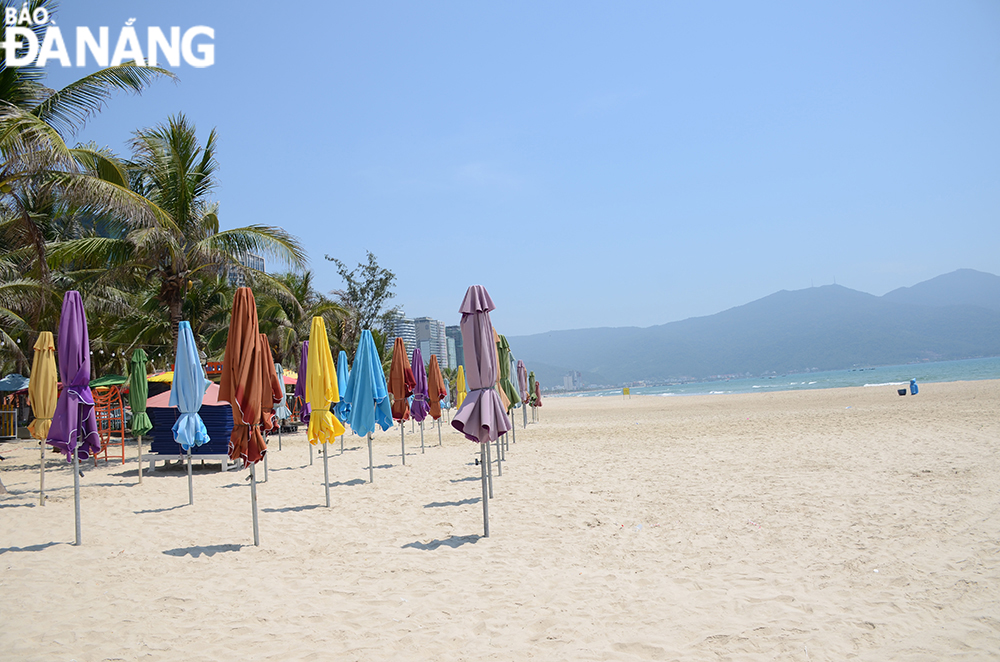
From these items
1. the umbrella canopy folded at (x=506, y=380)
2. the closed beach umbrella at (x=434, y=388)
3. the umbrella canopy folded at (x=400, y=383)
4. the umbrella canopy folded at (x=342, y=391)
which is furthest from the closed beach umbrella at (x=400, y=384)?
the closed beach umbrella at (x=434, y=388)

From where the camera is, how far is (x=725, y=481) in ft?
27.6

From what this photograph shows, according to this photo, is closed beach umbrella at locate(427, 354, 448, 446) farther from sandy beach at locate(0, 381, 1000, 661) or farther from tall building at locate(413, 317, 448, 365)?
tall building at locate(413, 317, 448, 365)

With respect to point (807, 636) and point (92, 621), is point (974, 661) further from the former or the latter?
point (92, 621)

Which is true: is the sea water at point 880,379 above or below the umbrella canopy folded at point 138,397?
below

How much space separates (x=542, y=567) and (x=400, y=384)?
7.57 metres

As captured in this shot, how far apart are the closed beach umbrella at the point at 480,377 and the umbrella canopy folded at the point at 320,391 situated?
2.81m

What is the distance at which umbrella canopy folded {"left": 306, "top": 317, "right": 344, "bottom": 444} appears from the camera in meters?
8.52

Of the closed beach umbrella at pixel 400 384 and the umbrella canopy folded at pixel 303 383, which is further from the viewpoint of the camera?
the umbrella canopy folded at pixel 303 383

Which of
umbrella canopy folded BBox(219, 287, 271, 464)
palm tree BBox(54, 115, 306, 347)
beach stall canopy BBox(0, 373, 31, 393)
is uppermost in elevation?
palm tree BBox(54, 115, 306, 347)

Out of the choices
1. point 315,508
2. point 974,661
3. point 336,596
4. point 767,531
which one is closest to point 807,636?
point 974,661

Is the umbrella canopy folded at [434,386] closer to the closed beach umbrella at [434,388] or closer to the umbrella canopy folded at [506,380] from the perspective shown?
the closed beach umbrella at [434,388]

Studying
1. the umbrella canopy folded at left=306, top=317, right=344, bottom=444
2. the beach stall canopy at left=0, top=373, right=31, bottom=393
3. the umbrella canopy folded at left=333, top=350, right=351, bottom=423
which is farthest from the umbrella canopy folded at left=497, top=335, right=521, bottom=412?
the beach stall canopy at left=0, top=373, right=31, bottom=393

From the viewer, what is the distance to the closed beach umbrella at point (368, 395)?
10.2 meters

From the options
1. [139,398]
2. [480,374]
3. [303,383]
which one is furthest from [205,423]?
[480,374]
